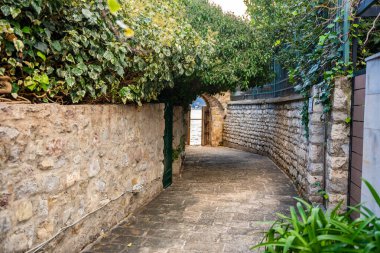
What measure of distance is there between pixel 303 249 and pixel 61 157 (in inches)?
88.9

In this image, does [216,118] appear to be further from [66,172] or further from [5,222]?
[5,222]

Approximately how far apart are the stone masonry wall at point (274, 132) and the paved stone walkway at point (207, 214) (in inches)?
18.3

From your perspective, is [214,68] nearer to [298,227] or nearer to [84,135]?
[84,135]

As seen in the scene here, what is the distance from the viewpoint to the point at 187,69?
5008 mm

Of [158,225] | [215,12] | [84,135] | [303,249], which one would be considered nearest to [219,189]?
[158,225]

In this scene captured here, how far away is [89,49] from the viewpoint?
3432mm

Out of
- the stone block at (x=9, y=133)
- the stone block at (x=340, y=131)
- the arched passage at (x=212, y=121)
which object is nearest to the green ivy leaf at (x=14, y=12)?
the stone block at (x=9, y=133)

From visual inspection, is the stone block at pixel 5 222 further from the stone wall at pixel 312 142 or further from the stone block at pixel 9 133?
the stone wall at pixel 312 142

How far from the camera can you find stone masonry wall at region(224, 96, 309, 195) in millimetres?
6419

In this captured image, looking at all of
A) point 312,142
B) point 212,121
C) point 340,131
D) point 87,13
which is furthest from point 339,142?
→ point 212,121

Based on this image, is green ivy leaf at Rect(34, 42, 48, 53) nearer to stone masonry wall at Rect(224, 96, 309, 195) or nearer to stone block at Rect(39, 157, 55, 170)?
stone block at Rect(39, 157, 55, 170)

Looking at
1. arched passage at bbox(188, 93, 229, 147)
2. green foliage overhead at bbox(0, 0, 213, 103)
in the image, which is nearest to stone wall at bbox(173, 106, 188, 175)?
green foliage overhead at bbox(0, 0, 213, 103)

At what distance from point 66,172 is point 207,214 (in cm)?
228

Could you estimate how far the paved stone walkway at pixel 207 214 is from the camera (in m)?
3.71
